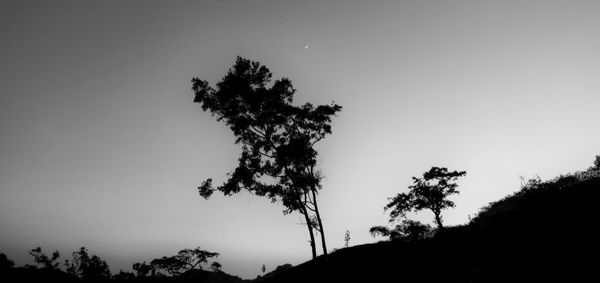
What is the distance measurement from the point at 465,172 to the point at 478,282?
33.7 meters

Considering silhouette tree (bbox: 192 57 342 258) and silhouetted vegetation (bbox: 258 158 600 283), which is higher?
silhouette tree (bbox: 192 57 342 258)

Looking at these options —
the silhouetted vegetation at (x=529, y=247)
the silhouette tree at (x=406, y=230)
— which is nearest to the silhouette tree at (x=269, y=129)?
the silhouetted vegetation at (x=529, y=247)

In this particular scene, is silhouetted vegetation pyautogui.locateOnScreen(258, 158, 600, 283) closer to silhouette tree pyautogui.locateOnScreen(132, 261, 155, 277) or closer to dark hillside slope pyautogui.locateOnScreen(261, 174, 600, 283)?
dark hillside slope pyautogui.locateOnScreen(261, 174, 600, 283)

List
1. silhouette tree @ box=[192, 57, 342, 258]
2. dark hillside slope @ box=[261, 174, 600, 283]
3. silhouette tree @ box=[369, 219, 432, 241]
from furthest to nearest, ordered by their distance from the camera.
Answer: silhouette tree @ box=[369, 219, 432, 241] → silhouette tree @ box=[192, 57, 342, 258] → dark hillside slope @ box=[261, 174, 600, 283]

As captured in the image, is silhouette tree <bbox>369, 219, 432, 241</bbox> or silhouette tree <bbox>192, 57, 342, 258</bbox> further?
Answer: silhouette tree <bbox>369, 219, 432, 241</bbox>

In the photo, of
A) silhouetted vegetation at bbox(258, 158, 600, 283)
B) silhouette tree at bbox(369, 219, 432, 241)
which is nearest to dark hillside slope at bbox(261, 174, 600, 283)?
silhouetted vegetation at bbox(258, 158, 600, 283)

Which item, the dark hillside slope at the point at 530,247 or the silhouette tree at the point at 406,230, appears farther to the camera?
the silhouette tree at the point at 406,230

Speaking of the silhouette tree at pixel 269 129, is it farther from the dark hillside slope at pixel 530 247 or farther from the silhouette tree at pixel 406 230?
the silhouette tree at pixel 406 230

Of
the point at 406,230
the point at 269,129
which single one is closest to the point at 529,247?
the point at 269,129

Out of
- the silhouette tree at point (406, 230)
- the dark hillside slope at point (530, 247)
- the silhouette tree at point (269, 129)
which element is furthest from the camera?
the silhouette tree at point (406, 230)

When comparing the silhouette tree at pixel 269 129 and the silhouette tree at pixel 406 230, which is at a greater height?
the silhouette tree at pixel 269 129

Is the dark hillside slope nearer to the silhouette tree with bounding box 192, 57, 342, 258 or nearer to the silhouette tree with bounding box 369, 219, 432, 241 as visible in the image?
the silhouette tree with bounding box 192, 57, 342, 258

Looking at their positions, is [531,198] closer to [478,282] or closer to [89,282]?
[478,282]

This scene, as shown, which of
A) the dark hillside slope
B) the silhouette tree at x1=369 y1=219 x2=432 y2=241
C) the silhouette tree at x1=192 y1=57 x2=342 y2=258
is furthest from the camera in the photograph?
the silhouette tree at x1=369 y1=219 x2=432 y2=241
